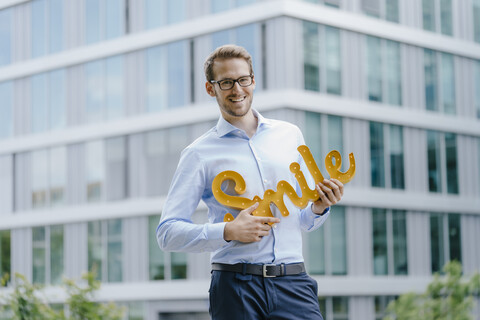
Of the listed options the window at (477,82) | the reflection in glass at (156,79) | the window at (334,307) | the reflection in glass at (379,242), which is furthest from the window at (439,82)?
the reflection in glass at (156,79)

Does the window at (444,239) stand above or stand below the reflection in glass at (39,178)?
below

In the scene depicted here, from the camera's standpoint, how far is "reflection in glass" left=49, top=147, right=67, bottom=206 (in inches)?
1355

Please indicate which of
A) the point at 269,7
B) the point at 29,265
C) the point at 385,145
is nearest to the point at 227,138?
the point at 269,7

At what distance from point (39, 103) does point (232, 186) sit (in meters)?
32.6

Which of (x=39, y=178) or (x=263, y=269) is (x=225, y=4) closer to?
(x=39, y=178)

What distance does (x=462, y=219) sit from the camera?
1307 inches

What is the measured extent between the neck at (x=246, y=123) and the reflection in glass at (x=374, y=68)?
2689 cm

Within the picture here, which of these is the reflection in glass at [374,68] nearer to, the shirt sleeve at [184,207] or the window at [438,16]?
the window at [438,16]

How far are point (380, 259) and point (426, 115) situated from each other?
16.7 ft

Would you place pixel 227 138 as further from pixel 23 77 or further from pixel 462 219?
pixel 23 77


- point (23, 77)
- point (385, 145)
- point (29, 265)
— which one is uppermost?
point (23, 77)

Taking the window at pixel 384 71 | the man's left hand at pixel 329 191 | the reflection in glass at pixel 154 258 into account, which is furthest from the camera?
the reflection in glass at pixel 154 258

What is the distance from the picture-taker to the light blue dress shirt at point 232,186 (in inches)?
155

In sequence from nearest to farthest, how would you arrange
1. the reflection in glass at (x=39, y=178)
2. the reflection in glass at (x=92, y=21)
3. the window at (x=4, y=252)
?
the reflection in glass at (x=92, y=21), the reflection in glass at (x=39, y=178), the window at (x=4, y=252)
